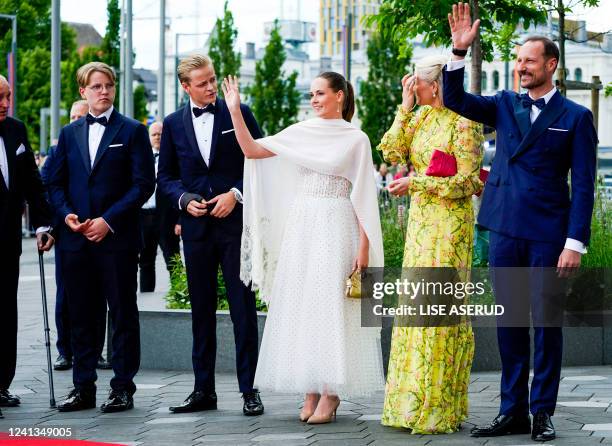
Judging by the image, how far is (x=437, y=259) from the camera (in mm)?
7391


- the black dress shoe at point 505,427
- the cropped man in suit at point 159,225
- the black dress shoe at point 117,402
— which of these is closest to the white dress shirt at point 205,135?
the black dress shoe at point 117,402

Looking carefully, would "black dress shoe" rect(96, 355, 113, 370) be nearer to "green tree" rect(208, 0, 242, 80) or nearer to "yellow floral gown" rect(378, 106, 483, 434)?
"yellow floral gown" rect(378, 106, 483, 434)

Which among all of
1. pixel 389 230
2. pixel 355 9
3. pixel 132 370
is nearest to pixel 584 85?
pixel 389 230

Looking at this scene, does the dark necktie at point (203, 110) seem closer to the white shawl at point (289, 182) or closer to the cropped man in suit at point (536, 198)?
Answer: the white shawl at point (289, 182)

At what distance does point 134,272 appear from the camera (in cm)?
838

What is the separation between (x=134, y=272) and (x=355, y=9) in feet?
598

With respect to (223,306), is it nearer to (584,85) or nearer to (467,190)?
(467,190)

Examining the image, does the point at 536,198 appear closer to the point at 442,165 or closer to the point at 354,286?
the point at 442,165

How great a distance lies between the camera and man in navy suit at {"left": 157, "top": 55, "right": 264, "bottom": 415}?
26.6 feet

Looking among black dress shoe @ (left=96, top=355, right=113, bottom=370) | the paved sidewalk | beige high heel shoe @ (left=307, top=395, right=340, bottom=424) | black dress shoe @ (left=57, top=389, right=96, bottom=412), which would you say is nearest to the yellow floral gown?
the paved sidewalk

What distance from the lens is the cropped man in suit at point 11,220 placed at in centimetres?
853

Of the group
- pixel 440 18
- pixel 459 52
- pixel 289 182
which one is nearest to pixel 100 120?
pixel 289 182

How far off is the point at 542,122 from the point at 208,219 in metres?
2.26

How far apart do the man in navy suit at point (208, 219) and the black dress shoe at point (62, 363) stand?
2.55m
